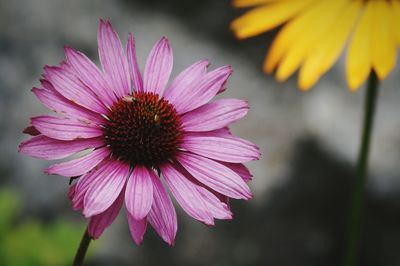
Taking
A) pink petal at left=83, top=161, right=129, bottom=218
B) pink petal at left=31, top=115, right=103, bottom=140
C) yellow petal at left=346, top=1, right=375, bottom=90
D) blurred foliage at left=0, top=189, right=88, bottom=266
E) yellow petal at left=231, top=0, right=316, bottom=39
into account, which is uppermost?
yellow petal at left=231, top=0, right=316, bottom=39

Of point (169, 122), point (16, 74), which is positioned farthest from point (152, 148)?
point (16, 74)

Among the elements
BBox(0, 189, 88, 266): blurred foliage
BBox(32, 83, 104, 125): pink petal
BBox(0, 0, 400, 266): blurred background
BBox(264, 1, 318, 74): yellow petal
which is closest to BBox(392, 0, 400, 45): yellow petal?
BBox(264, 1, 318, 74): yellow petal

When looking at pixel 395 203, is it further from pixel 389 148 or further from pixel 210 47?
pixel 210 47

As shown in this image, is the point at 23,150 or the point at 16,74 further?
the point at 16,74

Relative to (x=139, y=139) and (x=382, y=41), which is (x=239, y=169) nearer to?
(x=139, y=139)

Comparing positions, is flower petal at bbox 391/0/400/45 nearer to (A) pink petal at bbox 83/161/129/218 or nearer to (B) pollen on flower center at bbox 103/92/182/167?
(B) pollen on flower center at bbox 103/92/182/167

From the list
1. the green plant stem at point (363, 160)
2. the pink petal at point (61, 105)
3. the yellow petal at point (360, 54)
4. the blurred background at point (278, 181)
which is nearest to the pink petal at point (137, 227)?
the pink petal at point (61, 105)
